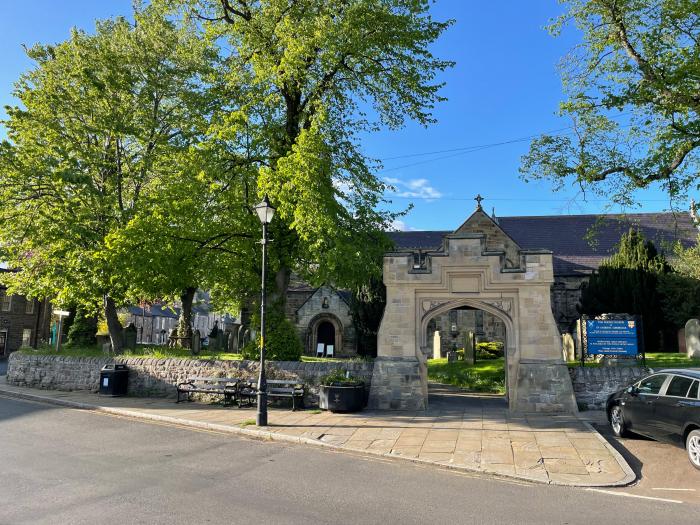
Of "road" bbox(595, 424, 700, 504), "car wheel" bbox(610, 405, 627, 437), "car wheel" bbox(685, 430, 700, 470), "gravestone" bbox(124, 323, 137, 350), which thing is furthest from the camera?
"gravestone" bbox(124, 323, 137, 350)

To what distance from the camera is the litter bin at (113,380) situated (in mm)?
16312

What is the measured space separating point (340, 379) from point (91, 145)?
14868 millimetres

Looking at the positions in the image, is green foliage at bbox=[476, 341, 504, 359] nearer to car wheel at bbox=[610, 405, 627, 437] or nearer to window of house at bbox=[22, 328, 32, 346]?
car wheel at bbox=[610, 405, 627, 437]

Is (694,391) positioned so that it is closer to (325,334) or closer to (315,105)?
(315,105)

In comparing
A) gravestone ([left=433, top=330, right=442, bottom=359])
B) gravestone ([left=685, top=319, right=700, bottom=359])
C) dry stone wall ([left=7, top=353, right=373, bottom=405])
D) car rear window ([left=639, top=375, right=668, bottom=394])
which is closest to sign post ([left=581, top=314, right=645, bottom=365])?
car rear window ([left=639, top=375, right=668, bottom=394])

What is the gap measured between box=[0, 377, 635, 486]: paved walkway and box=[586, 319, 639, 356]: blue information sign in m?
2.50

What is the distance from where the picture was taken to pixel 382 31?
52.6 ft

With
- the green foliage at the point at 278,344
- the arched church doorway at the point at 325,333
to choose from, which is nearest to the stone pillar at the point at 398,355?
the green foliage at the point at 278,344

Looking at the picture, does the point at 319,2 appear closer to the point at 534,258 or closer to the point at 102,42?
the point at 102,42

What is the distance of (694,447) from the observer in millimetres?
7746

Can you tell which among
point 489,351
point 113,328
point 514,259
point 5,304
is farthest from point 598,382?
point 5,304

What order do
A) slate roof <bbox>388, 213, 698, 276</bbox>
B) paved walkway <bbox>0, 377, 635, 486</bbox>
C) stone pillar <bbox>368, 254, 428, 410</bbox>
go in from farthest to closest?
slate roof <bbox>388, 213, 698, 276</bbox> → stone pillar <bbox>368, 254, 428, 410</bbox> → paved walkway <bbox>0, 377, 635, 486</bbox>

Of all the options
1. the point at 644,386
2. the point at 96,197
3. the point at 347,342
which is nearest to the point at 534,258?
the point at 644,386

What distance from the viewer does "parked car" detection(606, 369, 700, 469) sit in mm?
7891
